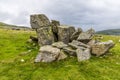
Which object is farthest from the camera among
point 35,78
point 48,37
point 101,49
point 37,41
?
point 37,41

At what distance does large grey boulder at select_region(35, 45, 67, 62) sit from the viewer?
45.5 m

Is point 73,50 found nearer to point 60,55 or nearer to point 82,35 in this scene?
point 60,55

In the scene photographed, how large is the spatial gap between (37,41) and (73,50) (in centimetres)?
1493

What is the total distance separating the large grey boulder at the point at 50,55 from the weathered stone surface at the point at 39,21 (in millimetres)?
9809

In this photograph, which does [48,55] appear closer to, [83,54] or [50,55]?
[50,55]

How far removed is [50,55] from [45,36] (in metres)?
9.27

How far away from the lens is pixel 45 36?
54219 mm

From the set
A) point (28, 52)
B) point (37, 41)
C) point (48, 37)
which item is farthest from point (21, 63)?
point (37, 41)

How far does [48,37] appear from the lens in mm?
54125

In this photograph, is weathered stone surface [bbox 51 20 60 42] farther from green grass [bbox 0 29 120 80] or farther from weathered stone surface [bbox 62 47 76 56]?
weathered stone surface [bbox 62 47 76 56]

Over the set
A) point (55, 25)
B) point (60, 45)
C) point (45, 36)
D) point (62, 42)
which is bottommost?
point (60, 45)

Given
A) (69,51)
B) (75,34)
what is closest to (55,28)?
(75,34)

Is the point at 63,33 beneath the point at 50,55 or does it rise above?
above

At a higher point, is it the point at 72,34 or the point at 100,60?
the point at 72,34
